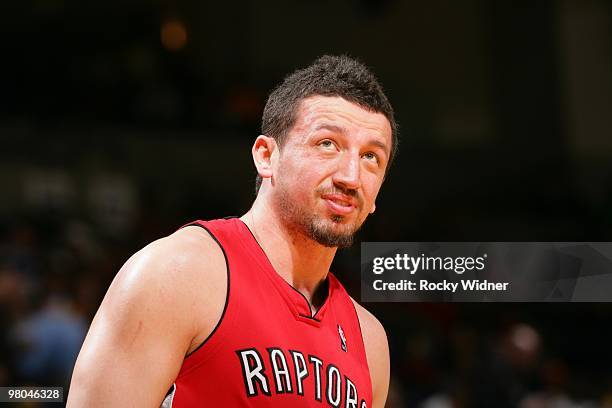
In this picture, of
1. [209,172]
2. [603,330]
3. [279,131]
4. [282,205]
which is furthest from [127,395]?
[209,172]

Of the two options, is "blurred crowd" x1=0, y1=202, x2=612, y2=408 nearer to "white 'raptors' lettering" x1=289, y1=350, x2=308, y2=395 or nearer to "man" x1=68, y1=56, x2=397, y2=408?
"man" x1=68, y1=56, x2=397, y2=408

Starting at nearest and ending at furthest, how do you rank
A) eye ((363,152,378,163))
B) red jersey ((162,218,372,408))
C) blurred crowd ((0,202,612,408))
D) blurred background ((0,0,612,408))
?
red jersey ((162,218,372,408)) < eye ((363,152,378,163)) < blurred crowd ((0,202,612,408)) < blurred background ((0,0,612,408))

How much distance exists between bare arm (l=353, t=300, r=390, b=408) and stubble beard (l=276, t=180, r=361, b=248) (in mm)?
464

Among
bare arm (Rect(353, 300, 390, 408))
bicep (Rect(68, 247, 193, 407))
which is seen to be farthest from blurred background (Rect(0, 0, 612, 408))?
bicep (Rect(68, 247, 193, 407))

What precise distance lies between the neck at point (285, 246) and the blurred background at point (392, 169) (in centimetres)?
139

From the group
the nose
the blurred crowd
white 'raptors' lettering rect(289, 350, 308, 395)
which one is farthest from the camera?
the blurred crowd

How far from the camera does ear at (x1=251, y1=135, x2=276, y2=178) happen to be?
265 cm

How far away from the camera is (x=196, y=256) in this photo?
2363 mm

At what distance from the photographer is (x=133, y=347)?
2.17 m

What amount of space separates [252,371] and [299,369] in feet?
0.51

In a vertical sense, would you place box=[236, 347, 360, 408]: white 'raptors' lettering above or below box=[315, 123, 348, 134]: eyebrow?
below

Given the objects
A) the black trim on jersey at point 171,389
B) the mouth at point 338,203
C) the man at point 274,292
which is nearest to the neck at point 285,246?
the man at point 274,292

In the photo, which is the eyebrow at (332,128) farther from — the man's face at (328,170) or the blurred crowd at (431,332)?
the blurred crowd at (431,332)

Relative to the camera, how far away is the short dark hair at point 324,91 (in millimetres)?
2637
